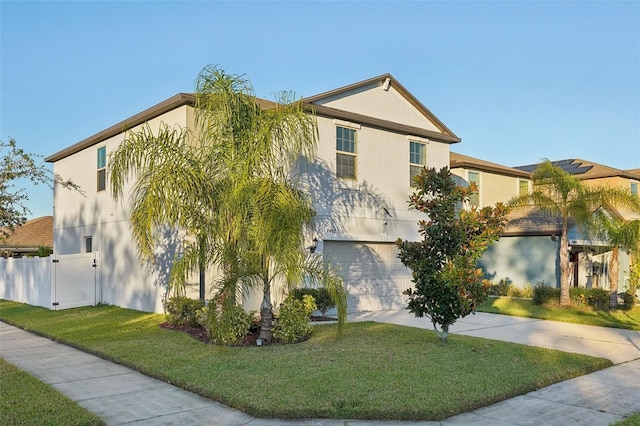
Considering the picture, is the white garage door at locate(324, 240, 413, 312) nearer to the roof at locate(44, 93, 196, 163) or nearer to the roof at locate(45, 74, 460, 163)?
the roof at locate(45, 74, 460, 163)

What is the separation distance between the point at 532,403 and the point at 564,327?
7.39 m

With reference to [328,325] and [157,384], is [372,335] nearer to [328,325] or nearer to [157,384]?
[328,325]

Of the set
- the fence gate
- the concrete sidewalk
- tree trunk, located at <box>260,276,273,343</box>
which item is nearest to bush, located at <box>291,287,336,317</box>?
tree trunk, located at <box>260,276,273,343</box>

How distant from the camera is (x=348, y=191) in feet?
53.2

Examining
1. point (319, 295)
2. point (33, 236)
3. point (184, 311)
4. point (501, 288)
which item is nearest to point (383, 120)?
point (319, 295)

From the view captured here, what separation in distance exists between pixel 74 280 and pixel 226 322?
929cm

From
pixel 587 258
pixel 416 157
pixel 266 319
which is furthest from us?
pixel 587 258

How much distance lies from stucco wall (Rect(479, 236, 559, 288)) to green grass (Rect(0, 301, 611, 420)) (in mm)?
11532

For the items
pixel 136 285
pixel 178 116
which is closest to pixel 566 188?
pixel 178 116

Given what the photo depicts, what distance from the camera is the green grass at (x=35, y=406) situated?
5707mm

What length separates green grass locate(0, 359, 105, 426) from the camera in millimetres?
5707

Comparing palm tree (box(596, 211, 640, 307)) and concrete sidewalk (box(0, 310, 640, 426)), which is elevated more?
palm tree (box(596, 211, 640, 307))

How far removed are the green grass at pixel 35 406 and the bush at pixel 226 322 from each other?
2958 mm

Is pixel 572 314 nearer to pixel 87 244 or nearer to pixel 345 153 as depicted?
pixel 345 153
